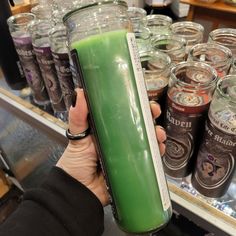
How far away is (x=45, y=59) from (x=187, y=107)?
37cm

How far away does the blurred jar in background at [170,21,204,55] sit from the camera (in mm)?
597

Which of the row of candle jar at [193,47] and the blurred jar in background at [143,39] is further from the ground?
the blurred jar in background at [143,39]

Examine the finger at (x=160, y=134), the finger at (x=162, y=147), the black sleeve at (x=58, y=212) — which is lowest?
the black sleeve at (x=58, y=212)

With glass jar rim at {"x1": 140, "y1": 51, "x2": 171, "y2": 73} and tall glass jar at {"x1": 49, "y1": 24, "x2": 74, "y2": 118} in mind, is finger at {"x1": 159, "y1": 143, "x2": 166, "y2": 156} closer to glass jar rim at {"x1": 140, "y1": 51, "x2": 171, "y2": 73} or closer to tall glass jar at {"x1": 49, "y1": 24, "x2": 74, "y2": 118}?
glass jar rim at {"x1": 140, "y1": 51, "x2": 171, "y2": 73}

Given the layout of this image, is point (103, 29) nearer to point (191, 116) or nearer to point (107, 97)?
point (107, 97)

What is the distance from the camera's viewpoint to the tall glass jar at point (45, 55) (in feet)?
2.03

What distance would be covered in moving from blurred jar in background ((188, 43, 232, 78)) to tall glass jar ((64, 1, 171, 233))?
19 cm

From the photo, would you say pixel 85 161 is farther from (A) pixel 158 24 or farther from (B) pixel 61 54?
(A) pixel 158 24

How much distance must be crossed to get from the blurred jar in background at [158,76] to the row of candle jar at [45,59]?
0.19m

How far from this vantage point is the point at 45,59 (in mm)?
628

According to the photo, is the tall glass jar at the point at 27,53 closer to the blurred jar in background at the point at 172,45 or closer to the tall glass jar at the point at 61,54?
the tall glass jar at the point at 61,54

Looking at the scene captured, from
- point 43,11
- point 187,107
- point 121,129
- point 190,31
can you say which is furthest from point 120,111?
point 43,11

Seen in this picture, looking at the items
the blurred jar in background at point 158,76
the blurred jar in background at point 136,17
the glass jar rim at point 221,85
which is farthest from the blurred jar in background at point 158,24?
the glass jar rim at point 221,85

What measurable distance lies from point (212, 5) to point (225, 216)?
1.75 meters
